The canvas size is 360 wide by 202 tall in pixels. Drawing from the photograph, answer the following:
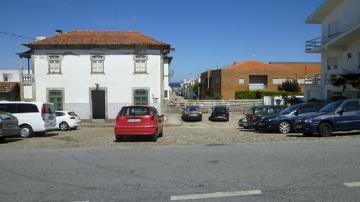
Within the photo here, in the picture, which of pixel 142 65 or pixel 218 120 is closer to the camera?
pixel 142 65

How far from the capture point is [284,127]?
66.9 ft

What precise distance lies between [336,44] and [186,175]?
30802 millimetres

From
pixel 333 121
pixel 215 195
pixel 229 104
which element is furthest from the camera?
pixel 229 104

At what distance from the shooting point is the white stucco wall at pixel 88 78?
1442 inches

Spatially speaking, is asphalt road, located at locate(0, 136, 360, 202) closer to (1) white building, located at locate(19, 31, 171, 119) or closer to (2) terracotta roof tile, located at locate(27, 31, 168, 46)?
(1) white building, located at locate(19, 31, 171, 119)

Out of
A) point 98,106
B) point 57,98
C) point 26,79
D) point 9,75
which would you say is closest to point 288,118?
point 98,106

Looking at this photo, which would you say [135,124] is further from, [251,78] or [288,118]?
[251,78]

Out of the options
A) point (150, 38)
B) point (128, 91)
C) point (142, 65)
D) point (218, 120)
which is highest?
point (150, 38)

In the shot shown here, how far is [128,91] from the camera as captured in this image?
36.8 meters

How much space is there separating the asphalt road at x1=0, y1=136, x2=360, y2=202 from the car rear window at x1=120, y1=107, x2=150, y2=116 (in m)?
5.06

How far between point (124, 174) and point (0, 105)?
14953 mm

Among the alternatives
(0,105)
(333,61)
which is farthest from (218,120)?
(0,105)

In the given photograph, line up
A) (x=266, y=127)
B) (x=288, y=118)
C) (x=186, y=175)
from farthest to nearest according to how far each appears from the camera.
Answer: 1. (x=266, y=127)
2. (x=288, y=118)
3. (x=186, y=175)

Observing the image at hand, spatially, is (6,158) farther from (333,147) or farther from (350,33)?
(350,33)
